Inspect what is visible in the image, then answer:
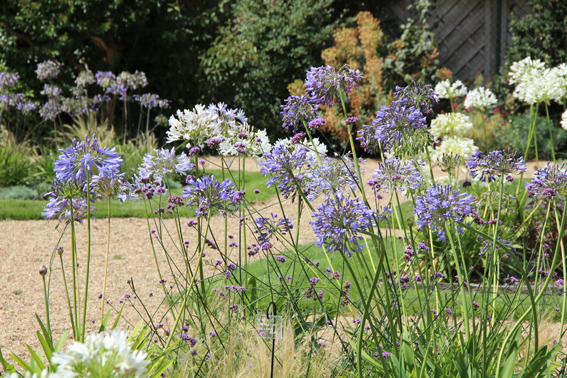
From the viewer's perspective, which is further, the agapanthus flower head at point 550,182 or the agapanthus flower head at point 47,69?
the agapanthus flower head at point 47,69

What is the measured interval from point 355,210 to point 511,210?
106 inches

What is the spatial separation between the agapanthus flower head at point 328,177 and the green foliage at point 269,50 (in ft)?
24.7

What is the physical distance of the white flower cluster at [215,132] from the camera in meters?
1.97

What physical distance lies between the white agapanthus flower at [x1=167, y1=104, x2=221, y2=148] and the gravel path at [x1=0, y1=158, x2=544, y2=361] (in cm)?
47

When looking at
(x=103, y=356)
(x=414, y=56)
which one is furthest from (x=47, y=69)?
(x=103, y=356)

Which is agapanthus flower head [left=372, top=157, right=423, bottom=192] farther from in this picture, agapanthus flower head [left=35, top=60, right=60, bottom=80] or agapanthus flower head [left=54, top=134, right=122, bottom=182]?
agapanthus flower head [left=35, top=60, right=60, bottom=80]

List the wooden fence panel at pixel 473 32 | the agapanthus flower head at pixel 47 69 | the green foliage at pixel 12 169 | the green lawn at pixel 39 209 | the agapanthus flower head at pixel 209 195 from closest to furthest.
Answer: the agapanthus flower head at pixel 209 195 → the green lawn at pixel 39 209 → the green foliage at pixel 12 169 → the agapanthus flower head at pixel 47 69 → the wooden fence panel at pixel 473 32

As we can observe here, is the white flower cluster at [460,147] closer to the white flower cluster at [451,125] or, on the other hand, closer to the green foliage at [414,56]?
the white flower cluster at [451,125]

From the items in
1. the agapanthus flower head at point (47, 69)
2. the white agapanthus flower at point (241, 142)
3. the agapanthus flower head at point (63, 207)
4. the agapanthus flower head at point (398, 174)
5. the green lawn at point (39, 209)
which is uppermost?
the agapanthus flower head at point (47, 69)

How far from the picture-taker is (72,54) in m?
9.90

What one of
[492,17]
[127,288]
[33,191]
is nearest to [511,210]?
[127,288]

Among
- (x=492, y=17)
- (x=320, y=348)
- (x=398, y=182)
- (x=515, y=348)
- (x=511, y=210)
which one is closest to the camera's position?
(x=515, y=348)

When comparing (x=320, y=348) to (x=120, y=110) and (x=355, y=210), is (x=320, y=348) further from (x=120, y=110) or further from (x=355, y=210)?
(x=120, y=110)

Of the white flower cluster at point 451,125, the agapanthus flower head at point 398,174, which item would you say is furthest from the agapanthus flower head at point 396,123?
the white flower cluster at point 451,125
